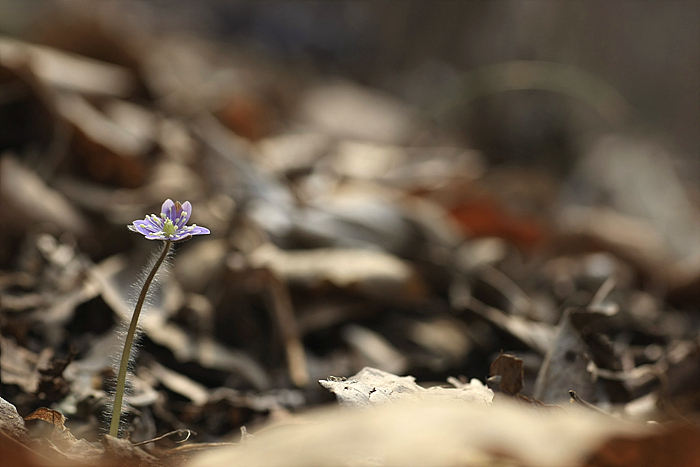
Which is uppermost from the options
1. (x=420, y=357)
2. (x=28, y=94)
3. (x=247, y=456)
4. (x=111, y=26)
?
(x=111, y=26)

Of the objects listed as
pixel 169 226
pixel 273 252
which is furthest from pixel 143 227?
pixel 273 252

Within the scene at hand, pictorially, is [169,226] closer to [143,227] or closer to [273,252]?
[143,227]

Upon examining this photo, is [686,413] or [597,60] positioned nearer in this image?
[686,413]

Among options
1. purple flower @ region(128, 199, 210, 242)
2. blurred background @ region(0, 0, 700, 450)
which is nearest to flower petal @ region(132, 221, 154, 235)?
purple flower @ region(128, 199, 210, 242)

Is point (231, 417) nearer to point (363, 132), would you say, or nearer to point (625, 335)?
point (625, 335)

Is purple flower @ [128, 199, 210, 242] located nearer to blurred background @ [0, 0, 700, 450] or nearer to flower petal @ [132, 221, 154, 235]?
flower petal @ [132, 221, 154, 235]

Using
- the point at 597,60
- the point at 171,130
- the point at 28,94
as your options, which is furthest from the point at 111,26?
the point at 597,60
